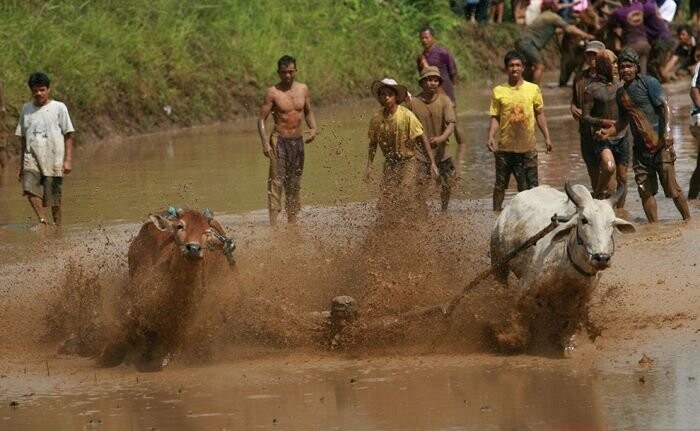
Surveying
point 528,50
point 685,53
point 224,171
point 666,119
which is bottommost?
point 685,53

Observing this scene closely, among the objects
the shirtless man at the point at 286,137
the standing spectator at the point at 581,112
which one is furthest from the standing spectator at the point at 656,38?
the shirtless man at the point at 286,137

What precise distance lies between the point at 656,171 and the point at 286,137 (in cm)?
357

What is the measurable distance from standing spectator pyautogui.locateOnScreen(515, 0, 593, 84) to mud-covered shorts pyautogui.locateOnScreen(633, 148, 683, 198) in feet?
40.3

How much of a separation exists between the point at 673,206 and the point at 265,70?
12896 mm

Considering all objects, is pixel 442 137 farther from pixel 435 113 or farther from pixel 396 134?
pixel 396 134

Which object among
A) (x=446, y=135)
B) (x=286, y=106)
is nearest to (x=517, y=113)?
(x=446, y=135)

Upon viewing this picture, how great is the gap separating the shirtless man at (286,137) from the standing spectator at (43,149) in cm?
210

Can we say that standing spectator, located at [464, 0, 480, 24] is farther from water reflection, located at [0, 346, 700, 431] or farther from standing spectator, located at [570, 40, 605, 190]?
water reflection, located at [0, 346, 700, 431]

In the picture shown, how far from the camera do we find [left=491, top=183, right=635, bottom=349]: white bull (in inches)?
A: 353

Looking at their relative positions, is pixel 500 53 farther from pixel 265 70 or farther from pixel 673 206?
pixel 673 206

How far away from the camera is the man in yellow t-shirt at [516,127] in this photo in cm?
1452

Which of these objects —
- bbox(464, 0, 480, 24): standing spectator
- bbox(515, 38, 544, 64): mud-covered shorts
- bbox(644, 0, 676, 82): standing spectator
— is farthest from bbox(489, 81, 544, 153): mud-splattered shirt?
bbox(464, 0, 480, 24): standing spectator

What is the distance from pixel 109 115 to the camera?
23422mm

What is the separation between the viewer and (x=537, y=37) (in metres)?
27.0
